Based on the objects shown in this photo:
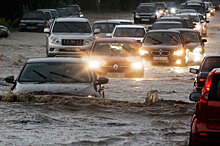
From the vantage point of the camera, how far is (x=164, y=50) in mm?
30484

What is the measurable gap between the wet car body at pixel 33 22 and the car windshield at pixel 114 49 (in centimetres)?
2874

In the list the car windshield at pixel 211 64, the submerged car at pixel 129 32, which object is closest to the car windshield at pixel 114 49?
the car windshield at pixel 211 64

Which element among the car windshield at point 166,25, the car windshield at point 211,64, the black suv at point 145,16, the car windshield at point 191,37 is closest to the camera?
the car windshield at point 211,64

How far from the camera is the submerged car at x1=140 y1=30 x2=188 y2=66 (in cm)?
3048

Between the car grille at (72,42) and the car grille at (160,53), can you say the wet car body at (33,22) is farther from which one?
the car grille at (160,53)

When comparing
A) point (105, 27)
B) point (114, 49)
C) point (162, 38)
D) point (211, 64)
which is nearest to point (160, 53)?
point (162, 38)

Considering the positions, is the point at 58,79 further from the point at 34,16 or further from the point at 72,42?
the point at 34,16

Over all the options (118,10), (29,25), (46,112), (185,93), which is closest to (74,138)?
(46,112)

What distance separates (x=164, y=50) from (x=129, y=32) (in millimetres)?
3974

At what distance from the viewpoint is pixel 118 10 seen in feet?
313

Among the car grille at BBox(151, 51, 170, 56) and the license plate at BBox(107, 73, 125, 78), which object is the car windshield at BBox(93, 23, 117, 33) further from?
the license plate at BBox(107, 73, 125, 78)

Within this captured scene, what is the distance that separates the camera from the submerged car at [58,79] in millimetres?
14211

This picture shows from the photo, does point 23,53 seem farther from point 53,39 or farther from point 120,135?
point 120,135

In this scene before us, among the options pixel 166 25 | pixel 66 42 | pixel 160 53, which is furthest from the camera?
pixel 166 25
